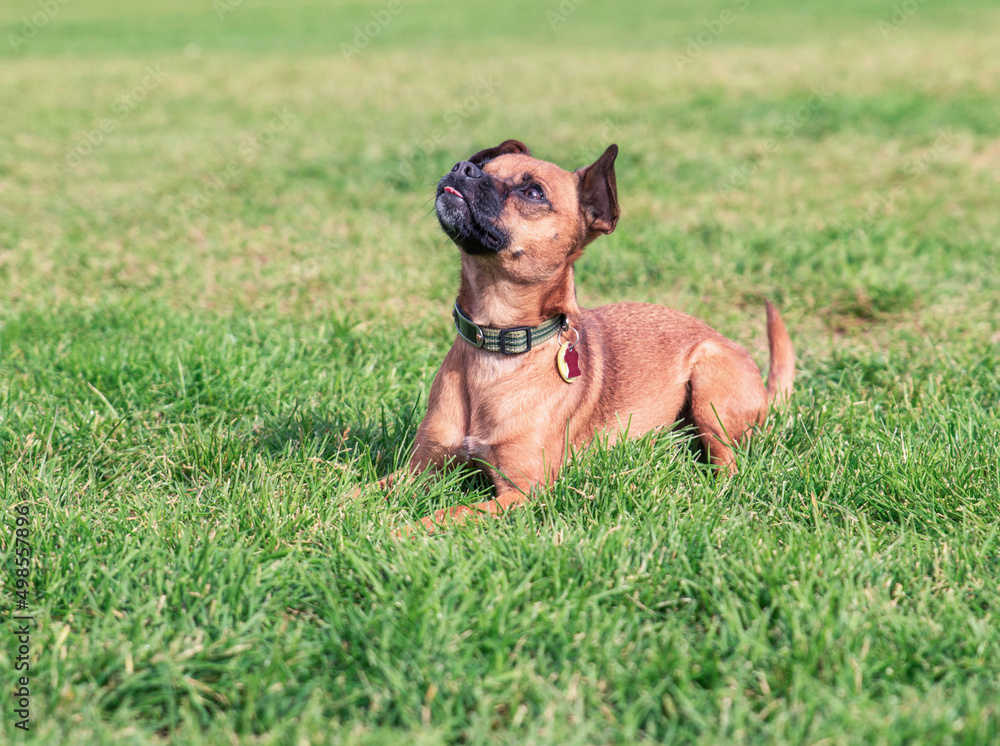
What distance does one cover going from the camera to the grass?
229 cm

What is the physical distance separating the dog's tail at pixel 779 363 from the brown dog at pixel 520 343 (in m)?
0.51

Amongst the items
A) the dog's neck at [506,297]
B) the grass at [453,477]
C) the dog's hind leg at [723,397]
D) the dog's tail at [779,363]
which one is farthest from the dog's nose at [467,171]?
the dog's tail at [779,363]

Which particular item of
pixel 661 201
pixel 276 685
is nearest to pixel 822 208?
pixel 661 201

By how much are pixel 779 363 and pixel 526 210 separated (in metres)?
1.55

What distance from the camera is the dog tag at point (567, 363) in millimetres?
3434

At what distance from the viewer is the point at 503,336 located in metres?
3.36

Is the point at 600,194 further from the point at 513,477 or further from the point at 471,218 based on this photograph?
the point at 513,477

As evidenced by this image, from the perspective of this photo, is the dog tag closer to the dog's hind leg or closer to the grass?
the grass

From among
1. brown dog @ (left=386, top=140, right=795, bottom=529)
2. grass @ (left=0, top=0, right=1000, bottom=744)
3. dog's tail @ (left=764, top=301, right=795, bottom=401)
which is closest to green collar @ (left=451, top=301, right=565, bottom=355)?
brown dog @ (left=386, top=140, right=795, bottom=529)

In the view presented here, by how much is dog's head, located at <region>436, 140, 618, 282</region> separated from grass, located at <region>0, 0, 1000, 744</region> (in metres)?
0.80

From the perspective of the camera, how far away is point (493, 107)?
12695 millimetres

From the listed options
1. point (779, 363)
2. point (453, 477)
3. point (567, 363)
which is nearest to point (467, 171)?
point (567, 363)

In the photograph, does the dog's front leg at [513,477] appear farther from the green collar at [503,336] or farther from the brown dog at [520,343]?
the green collar at [503,336]

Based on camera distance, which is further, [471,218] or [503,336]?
[503,336]
